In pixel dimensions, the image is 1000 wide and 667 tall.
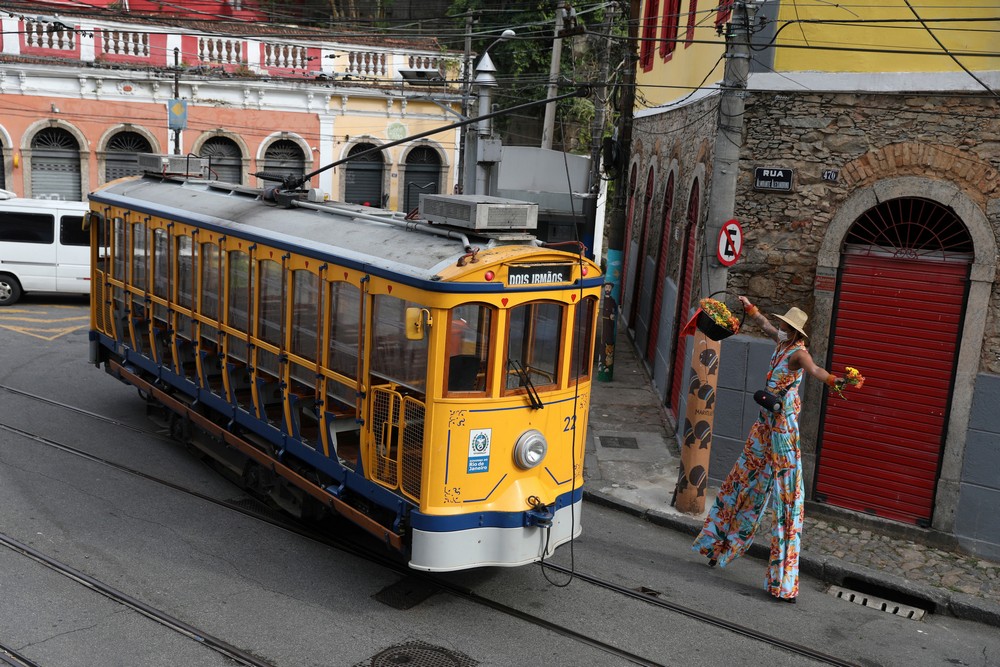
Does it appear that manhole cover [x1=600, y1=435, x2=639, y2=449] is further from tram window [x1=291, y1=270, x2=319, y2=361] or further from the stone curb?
tram window [x1=291, y1=270, x2=319, y2=361]

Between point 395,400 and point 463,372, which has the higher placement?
point 463,372

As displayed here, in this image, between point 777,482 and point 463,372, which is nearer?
point 463,372

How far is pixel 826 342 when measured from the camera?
10.1 metres

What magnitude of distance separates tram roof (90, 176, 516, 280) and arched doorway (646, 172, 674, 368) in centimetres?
735

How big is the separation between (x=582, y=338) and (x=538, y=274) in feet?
2.47

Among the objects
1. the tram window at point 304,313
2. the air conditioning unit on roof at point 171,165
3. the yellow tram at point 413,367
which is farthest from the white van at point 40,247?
the tram window at point 304,313

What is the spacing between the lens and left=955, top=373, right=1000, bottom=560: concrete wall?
941 centimetres

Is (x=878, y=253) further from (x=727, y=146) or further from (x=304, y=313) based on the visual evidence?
(x=304, y=313)

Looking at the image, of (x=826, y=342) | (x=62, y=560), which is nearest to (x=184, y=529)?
(x=62, y=560)

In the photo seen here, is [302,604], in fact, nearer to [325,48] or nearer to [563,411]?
[563,411]

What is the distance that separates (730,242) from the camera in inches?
372

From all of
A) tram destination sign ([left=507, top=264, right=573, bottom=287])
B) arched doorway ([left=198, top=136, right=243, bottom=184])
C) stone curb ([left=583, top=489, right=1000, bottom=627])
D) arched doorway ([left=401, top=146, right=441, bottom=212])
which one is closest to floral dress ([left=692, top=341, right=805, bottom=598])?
stone curb ([left=583, top=489, right=1000, bottom=627])

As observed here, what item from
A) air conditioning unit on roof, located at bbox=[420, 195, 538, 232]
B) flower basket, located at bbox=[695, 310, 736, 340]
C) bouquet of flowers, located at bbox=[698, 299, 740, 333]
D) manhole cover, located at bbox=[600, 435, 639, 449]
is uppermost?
air conditioning unit on roof, located at bbox=[420, 195, 538, 232]

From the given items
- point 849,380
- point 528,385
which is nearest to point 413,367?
point 528,385
